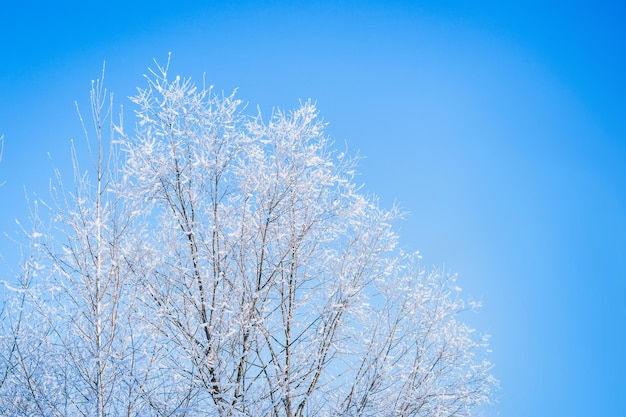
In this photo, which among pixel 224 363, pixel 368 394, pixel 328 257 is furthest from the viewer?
pixel 328 257

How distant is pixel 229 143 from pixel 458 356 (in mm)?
4031

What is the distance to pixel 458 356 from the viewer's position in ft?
25.1

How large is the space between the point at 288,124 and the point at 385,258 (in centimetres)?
216

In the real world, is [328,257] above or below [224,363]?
above

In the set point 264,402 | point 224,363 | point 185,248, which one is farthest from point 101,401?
point 185,248

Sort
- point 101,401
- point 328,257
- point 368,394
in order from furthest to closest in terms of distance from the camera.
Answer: point 328,257
point 368,394
point 101,401

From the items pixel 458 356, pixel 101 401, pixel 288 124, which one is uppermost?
pixel 288 124

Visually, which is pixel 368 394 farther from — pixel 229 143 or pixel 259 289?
pixel 229 143

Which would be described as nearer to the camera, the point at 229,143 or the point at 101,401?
the point at 101,401

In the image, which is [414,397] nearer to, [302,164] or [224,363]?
[224,363]

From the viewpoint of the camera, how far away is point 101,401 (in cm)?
480

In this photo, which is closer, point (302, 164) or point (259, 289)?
point (259, 289)

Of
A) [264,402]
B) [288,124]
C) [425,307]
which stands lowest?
[264,402]

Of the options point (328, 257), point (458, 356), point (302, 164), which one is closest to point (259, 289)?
point (328, 257)
